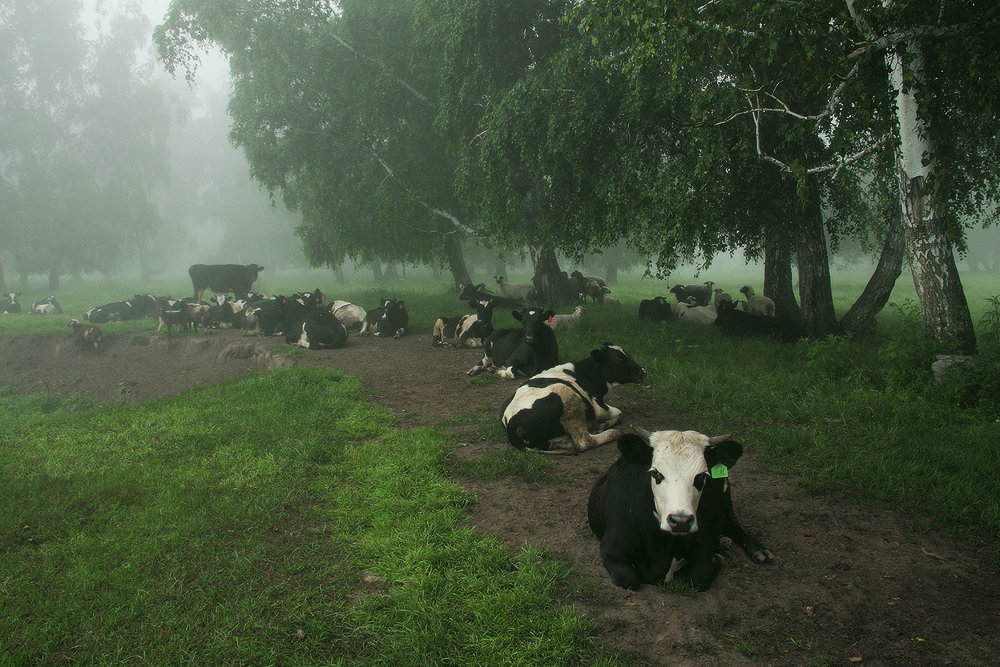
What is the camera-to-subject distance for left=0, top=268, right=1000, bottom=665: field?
10.8 ft

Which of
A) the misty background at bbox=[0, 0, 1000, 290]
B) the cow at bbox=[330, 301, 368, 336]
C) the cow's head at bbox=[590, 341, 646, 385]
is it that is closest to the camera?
the cow's head at bbox=[590, 341, 646, 385]

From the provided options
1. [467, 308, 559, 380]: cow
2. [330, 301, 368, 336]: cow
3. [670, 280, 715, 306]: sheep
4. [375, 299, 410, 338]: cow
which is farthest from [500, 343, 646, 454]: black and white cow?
[670, 280, 715, 306]: sheep

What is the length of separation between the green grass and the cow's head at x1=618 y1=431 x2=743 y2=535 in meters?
0.86

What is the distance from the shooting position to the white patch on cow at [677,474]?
3564 mm

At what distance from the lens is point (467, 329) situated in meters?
13.6

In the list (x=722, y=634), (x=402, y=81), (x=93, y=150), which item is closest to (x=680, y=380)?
(x=722, y=634)

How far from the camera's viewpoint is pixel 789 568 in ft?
12.9

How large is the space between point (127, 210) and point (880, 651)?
48703 mm

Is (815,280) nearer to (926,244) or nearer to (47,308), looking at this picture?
(926,244)

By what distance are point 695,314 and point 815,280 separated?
14.5 feet

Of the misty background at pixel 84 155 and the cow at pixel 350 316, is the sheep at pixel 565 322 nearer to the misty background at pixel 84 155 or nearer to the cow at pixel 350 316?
the cow at pixel 350 316

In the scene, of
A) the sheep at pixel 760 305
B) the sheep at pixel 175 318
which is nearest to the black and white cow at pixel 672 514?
the sheep at pixel 760 305

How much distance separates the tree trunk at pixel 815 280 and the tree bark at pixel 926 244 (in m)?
3.07

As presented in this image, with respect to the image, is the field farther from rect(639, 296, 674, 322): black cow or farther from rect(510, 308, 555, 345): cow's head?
rect(639, 296, 674, 322): black cow
